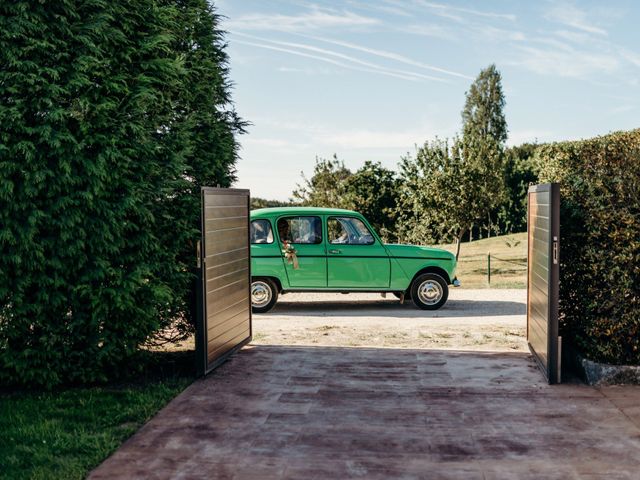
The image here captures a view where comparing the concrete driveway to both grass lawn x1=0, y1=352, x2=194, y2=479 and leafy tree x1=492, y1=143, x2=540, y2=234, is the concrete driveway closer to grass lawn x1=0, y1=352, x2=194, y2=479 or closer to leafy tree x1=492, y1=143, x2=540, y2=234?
grass lawn x1=0, y1=352, x2=194, y2=479

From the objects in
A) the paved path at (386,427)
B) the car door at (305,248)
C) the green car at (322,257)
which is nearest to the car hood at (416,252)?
the green car at (322,257)

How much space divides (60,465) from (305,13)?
344 inches

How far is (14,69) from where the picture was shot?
6281mm

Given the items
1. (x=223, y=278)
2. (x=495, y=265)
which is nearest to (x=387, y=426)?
(x=223, y=278)

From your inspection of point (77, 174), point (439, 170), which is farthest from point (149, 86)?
point (439, 170)

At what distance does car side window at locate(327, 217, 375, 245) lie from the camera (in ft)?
40.8

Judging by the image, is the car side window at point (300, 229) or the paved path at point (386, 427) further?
the car side window at point (300, 229)

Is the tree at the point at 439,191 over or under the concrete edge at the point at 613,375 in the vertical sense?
over

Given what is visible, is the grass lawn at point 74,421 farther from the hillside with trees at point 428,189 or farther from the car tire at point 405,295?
the hillside with trees at point 428,189

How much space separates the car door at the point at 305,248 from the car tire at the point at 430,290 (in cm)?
171

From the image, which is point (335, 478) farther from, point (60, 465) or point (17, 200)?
point (17, 200)

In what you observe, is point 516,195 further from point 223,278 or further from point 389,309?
point 223,278

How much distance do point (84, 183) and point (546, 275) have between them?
4.42 meters

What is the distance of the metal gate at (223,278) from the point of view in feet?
23.3
